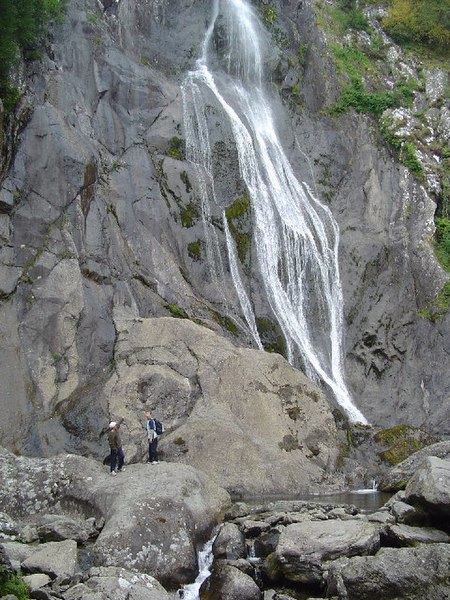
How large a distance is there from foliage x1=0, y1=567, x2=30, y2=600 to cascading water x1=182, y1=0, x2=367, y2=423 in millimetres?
15522

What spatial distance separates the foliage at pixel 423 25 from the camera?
37.4 meters

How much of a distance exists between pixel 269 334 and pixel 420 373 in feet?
19.7

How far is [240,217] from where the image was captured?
26.0 m

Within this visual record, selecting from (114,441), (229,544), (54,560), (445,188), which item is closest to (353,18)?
(445,188)

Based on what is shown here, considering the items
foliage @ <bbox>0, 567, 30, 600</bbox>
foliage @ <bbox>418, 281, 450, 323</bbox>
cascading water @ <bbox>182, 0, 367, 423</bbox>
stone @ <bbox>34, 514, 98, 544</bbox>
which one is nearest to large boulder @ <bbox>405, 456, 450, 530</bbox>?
stone @ <bbox>34, 514, 98, 544</bbox>

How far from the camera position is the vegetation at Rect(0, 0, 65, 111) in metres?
21.2

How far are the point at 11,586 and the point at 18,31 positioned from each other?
70.1 feet

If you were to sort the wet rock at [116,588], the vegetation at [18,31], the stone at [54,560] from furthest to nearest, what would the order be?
the vegetation at [18,31], the stone at [54,560], the wet rock at [116,588]

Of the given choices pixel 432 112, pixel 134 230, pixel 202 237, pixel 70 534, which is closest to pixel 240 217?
pixel 202 237

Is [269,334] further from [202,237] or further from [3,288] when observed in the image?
[3,288]

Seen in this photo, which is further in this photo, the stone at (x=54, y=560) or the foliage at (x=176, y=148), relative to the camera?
the foliage at (x=176, y=148)

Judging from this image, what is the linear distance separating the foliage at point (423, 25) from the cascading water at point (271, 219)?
9.87m

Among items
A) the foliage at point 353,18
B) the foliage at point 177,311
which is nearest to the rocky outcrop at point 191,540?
the foliage at point 177,311

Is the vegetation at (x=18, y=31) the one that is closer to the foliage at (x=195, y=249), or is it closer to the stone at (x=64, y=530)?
the foliage at (x=195, y=249)
